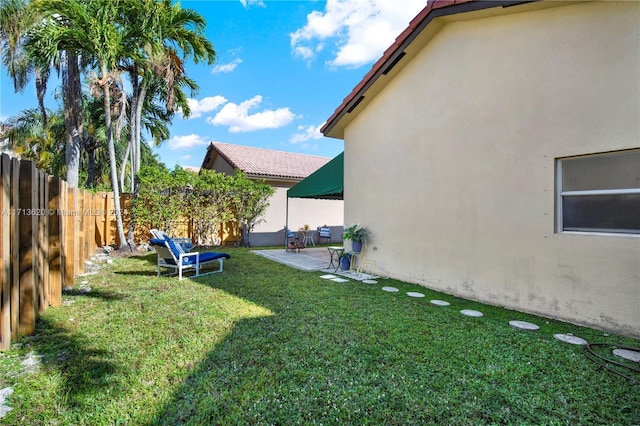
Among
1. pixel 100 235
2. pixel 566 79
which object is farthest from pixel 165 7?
pixel 566 79

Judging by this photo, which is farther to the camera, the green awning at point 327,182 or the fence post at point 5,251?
the green awning at point 327,182

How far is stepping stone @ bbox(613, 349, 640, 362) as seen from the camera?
3582mm

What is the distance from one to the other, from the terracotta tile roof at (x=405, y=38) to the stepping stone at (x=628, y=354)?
5.31m

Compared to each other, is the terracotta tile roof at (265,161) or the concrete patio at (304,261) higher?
the terracotta tile roof at (265,161)

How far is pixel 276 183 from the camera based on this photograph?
17.2 meters

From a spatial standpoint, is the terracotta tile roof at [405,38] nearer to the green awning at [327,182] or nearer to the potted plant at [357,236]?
the green awning at [327,182]

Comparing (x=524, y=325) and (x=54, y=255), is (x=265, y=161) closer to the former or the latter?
(x=54, y=255)

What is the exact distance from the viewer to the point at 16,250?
390 centimetres

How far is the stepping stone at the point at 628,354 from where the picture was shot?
3.58 metres

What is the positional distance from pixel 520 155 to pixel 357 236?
14.9 ft

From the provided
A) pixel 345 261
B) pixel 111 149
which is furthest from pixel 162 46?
pixel 345 261

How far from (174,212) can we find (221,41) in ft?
26.8

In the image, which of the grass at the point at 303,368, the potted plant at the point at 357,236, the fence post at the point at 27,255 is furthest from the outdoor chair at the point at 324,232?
the fence post at the point at 27,255

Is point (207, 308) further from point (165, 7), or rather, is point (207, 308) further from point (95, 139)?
point (95, 139)
